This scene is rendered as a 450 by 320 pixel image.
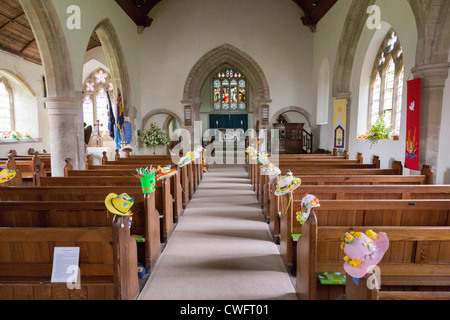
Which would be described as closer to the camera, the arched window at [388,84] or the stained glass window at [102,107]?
the arched window at [388,84]

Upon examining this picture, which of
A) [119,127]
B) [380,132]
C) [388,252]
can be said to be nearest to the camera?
[388,252]

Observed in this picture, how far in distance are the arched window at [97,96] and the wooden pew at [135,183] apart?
36.9ft

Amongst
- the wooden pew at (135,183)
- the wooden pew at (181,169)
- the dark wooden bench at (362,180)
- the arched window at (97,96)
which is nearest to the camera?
the wooden pew at (135,183)

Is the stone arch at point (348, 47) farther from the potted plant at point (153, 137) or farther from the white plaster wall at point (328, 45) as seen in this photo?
the potted plant at point (153, 137)

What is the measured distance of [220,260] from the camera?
3.09 meters

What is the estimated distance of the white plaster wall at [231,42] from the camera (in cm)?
1113

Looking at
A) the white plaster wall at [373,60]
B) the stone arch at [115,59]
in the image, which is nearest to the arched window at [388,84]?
the white plaster wall at [373,60]

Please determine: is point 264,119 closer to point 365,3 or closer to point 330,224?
point 365,3

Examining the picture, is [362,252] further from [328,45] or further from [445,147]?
[328,45]

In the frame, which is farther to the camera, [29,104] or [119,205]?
[29,104]

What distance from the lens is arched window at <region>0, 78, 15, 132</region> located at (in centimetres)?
1070

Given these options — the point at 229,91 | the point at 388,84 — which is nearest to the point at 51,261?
the point at 388,84

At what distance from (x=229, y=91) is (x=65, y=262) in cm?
1561
